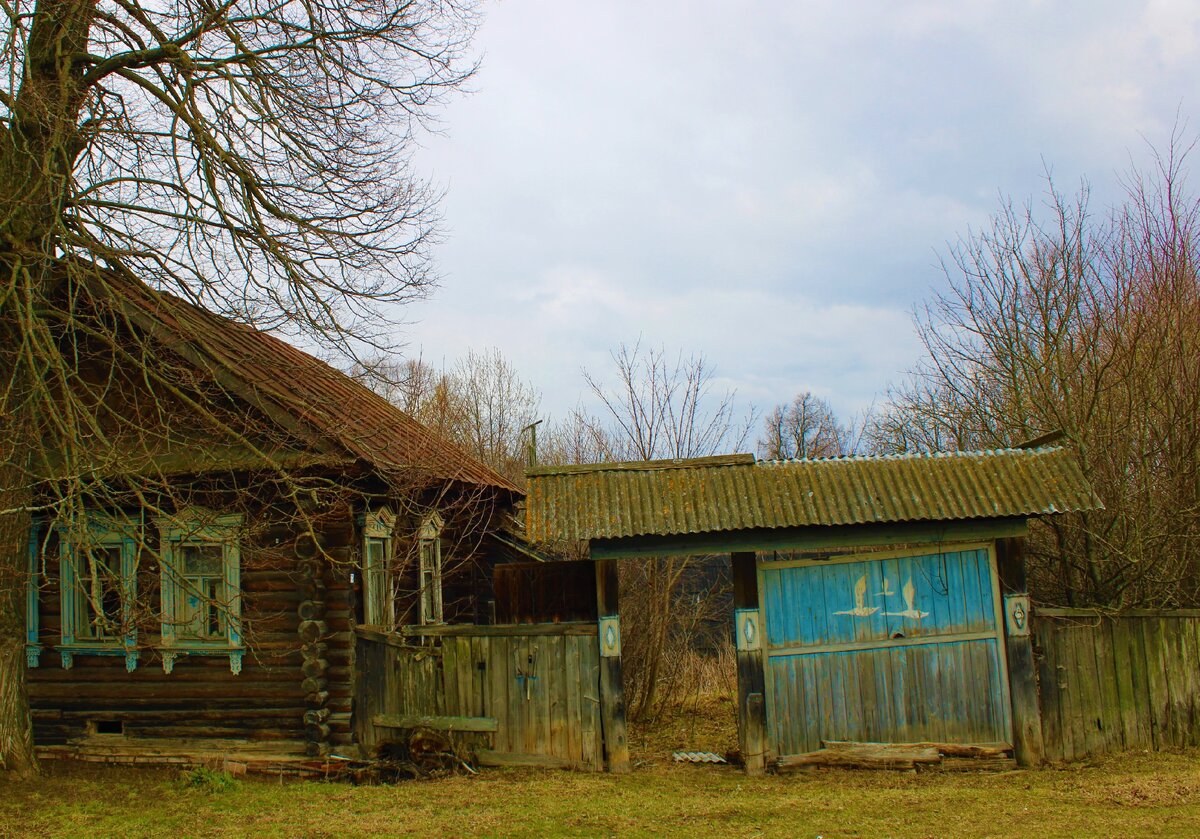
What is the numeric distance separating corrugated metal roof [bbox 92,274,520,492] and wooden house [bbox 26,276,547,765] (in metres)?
0.04

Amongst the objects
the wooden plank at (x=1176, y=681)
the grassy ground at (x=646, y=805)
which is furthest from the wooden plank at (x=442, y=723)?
the wooden plank at (x=1176, y=681)

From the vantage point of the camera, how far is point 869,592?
10.2 meters

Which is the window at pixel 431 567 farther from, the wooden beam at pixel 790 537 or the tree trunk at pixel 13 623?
the tree trunk at pixel 13 623

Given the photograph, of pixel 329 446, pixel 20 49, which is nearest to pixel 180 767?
pixel 329 446

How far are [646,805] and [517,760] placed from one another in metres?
2.00

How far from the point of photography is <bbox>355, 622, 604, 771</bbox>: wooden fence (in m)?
10.1

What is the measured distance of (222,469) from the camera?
34.5 feet

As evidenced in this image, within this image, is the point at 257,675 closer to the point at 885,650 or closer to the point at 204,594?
the point at 204,594

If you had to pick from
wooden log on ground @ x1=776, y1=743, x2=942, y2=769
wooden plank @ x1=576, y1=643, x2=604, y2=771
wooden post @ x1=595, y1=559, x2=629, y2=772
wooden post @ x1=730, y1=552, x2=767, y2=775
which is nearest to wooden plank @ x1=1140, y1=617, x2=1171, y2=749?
wooden log on ground @ x1=776, y1=743, x2=942, y2=769

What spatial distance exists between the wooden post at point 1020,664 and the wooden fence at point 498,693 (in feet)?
14.2

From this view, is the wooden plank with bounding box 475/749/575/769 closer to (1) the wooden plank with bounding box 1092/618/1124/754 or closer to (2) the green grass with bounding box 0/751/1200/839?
(2) the green grass with bounding box 0/751/1200/839

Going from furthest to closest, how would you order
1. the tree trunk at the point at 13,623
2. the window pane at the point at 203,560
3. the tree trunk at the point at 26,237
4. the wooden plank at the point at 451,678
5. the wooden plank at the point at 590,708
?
the window pane at the point at 203,560
the wooden plank at the point at 451,678
the wooden plank at the point at 590,708
the tree trunk at the point at 13,623
the tree trunk at the point at 26,237

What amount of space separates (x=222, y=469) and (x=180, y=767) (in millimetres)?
3369

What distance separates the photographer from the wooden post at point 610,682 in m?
9.99
